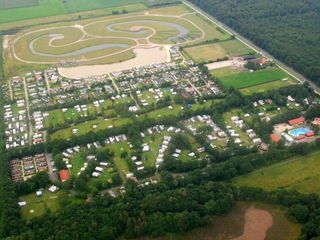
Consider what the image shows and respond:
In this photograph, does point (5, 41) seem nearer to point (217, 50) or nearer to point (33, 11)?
point (33, 11)

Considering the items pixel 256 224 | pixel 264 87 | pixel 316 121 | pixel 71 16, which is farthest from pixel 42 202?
pixel 71 16

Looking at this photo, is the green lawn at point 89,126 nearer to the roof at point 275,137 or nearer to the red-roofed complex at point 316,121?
the roof at point 275,137

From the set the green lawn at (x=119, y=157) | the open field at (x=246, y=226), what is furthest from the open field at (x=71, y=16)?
the open field at (x=246, y=226)

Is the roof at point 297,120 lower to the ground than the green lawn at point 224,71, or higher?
lower

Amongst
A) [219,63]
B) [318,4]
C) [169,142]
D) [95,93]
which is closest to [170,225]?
[169,142]

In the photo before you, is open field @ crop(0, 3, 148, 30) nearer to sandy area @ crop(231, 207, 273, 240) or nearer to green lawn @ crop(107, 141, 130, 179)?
green lawn @ crop(107, 141, 130, 179)

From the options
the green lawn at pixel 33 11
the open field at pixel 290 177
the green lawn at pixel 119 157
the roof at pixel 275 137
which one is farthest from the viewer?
the green lawn at pixel 33 11
